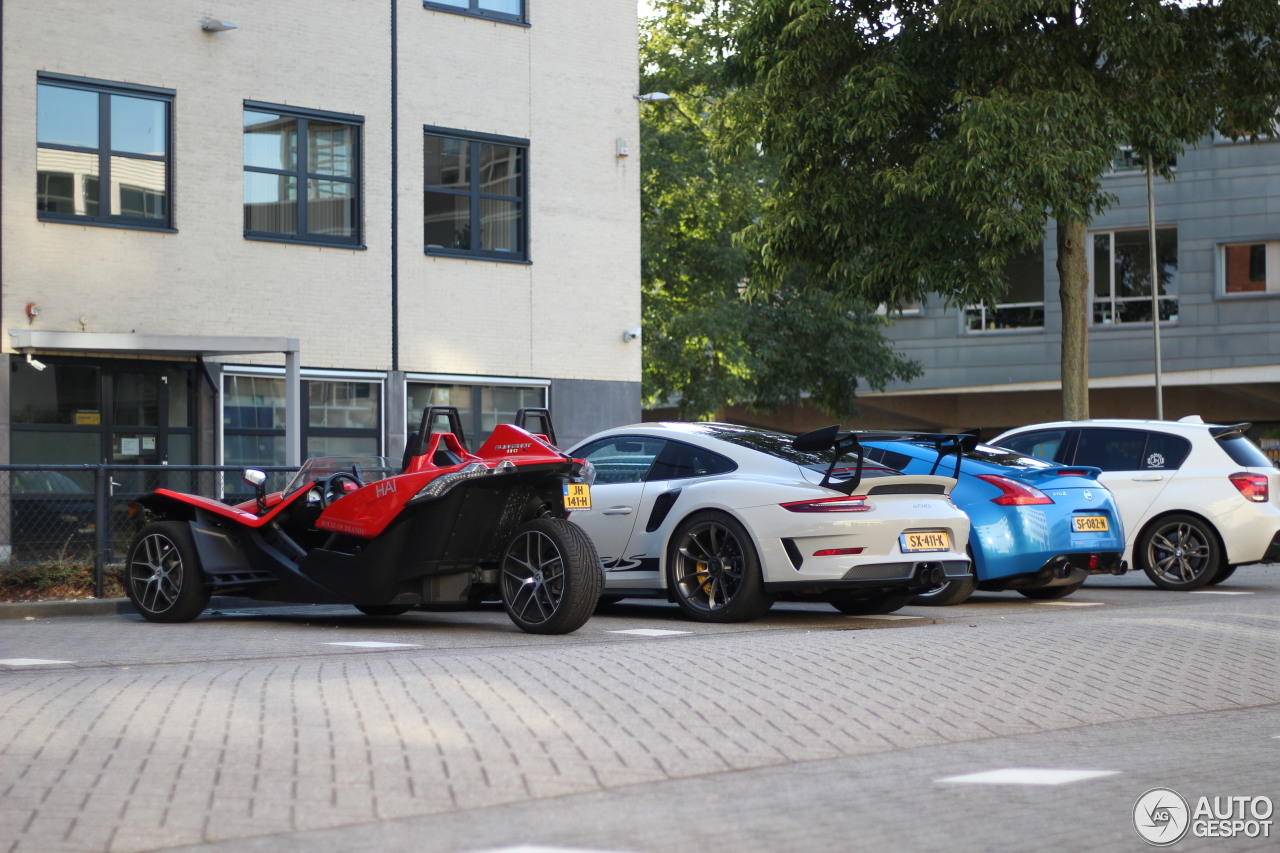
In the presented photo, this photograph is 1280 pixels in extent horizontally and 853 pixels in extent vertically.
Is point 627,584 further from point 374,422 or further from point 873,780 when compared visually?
point 374,422

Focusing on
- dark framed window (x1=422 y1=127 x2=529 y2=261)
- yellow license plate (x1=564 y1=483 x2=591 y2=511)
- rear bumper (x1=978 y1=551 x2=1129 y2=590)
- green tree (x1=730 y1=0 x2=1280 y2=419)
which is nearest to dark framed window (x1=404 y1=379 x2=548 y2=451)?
dark framed window (x1=422 y1=127 x2=529 y2=261)

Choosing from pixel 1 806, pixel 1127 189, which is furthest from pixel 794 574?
pixel 1127 189

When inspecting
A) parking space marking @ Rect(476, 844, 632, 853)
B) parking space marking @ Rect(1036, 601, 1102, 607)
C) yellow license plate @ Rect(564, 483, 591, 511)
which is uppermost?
yellow license plate @ Rect(564, 483, 591, 511)

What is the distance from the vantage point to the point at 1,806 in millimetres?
4781

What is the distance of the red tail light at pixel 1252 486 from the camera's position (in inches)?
585

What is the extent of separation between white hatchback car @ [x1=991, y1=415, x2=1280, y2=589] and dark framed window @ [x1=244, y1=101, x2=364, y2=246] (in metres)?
10.4

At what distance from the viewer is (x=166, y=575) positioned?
11.5m

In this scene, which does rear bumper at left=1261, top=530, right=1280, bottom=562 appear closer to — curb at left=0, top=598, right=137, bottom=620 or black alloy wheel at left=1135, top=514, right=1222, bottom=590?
black alloy wheel at left=1135, top=514, right=1222, bottom=590

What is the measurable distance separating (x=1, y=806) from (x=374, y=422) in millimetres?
16438

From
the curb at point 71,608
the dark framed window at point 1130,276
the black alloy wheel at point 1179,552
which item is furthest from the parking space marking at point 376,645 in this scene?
the dark framed window at point 1130,276

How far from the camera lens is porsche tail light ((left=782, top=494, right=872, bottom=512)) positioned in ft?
34.1

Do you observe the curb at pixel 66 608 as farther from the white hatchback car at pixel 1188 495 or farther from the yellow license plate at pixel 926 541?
the white hatchback car at pixel 1188 495

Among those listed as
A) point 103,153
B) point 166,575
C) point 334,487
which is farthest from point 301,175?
point 334,487

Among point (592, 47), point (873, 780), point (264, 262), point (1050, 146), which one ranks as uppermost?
point (592, 47)
